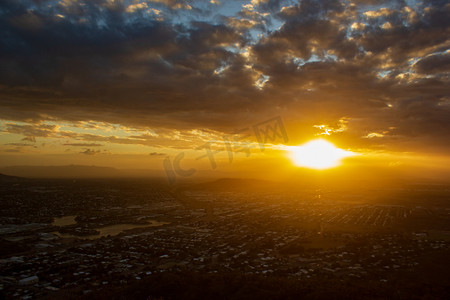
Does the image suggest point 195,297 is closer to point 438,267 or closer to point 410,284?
point 410,284

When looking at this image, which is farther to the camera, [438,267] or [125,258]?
[125,258]

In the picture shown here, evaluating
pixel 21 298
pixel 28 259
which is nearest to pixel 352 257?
pixel 21 298

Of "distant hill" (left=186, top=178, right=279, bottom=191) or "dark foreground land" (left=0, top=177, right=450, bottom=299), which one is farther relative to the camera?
"distant hill" (left=186, top=178, right=279, bottom=191)

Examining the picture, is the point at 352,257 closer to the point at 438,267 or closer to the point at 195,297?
the point at 438,267

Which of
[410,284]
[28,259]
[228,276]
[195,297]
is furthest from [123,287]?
[410,284]

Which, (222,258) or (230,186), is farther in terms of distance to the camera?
(230,186)

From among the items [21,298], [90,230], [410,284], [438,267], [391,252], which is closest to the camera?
[21,298]

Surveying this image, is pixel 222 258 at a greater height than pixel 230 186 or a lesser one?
lesser

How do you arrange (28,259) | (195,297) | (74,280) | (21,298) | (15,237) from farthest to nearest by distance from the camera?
(15,237)
(28,259)
(74,280)
(21,298)
(195,297)

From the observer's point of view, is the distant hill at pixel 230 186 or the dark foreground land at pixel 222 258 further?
the distant hill at pixel 230 186
